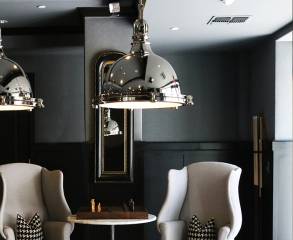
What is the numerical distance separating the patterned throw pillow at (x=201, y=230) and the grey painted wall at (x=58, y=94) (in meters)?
3.46

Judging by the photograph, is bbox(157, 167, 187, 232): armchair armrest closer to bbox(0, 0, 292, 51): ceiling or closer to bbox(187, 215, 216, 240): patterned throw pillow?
bbox(187, 215, 216, 240): patterned throw pillow

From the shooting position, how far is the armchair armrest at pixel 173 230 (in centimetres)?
488

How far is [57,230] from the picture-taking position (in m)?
4.99

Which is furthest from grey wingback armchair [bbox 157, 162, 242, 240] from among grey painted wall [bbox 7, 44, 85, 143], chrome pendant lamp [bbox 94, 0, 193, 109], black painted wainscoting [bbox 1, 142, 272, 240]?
grey painted wall [bbox 7, 44, 85, 143]

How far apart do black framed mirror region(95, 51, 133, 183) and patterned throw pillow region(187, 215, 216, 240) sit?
1.11m

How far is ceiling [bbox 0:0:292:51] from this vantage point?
5027mm

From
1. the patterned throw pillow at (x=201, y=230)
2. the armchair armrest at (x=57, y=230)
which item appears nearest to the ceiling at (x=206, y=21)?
the patterned throw pillow at (x=201, y=230)

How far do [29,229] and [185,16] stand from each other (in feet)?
8.53

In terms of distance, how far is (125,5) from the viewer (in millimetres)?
5590

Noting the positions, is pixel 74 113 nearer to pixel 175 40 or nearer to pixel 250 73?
pixel 175 40

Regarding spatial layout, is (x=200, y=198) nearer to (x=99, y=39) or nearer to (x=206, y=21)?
(x=206, y=21)

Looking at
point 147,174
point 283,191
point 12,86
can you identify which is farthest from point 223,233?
point 147,174

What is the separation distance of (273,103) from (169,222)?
7.24ft

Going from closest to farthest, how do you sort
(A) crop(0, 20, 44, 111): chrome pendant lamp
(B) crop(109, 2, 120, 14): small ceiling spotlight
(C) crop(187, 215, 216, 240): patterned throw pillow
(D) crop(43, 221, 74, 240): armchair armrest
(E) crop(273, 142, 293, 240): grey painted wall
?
(A) crop(0, 20, 44, 111): chrome pendant lamp
(C) crop(187, 215, 216, 240): patterned throw pillow
(D) crop(43, 221, 74, 240): armchair armrest
(B) crop(109, 2, 120, 14): small ceiling spotlight
(E) crop(273, 142, 293, 240): grey painted wall
